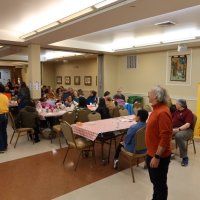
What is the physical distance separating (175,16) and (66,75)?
9803mm

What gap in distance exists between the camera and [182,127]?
4172 millimetres

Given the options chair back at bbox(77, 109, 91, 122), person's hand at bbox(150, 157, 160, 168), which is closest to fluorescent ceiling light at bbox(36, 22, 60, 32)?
chair back at bbox(77, 109, 91, 122)

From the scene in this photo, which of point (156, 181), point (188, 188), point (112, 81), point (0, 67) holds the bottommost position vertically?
point (188, 188)

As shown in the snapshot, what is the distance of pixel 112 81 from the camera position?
375 inches

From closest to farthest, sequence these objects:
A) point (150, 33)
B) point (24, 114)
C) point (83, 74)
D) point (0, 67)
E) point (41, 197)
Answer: point (41, 197), point (24, 114), point (150, 33), point (83, 74), point (0, 67)

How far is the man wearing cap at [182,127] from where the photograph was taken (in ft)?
13.3

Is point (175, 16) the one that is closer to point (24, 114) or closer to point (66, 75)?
point (24, 114)

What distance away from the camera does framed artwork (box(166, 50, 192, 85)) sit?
7.28m

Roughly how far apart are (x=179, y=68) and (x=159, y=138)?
5943 mm

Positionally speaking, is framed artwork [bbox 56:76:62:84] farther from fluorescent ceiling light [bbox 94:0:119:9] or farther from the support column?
fluorescent ceiling light [bbox 94:0:119:9]

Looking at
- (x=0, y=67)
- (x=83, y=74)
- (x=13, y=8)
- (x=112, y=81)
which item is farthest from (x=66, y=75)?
(x=13, y=8)

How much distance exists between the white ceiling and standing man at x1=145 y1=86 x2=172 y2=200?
1614 mm

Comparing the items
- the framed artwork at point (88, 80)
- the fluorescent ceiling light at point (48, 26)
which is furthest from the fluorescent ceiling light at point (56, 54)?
the fluorescent ceiling light at point (48, 26)

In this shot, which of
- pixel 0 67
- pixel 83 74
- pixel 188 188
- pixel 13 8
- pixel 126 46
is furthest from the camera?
pixel 0 67
